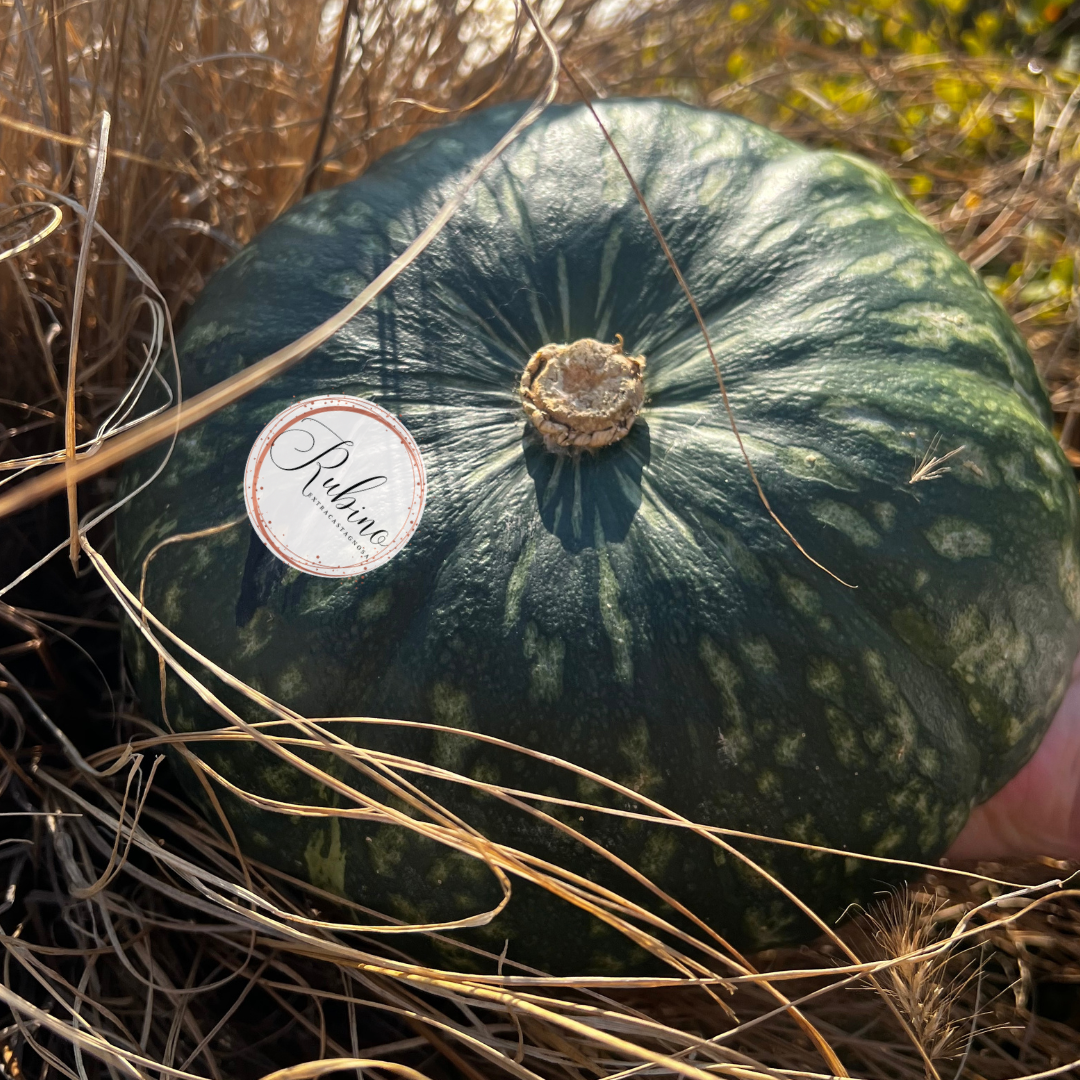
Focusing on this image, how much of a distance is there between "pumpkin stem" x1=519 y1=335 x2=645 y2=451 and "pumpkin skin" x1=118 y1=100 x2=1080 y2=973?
1.1 inches

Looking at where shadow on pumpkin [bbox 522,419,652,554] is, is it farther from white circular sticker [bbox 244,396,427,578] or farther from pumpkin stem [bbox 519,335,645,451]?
white circular sticker [bbox 244,396,427,578]

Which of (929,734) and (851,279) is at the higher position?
(851,279)

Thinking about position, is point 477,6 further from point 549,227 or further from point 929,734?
point 929,734

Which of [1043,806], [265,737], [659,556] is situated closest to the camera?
[265,737]

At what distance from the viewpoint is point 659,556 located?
127 cm

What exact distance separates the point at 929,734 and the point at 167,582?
1.00m

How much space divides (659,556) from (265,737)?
505 mm

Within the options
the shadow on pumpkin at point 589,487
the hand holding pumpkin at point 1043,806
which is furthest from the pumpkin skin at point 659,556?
the hand holding pumpkin at point 1043,806

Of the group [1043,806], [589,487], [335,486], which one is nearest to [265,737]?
[335,486]

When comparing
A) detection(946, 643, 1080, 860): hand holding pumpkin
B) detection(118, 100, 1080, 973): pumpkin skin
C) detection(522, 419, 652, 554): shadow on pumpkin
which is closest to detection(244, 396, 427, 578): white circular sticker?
detection(118, 100, 1080, 973): pumpkin skin

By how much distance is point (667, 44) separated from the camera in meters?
2.79

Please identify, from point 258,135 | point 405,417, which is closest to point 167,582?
point 405,417

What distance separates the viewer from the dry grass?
1248 mm

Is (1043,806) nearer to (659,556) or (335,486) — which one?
(659,556)
